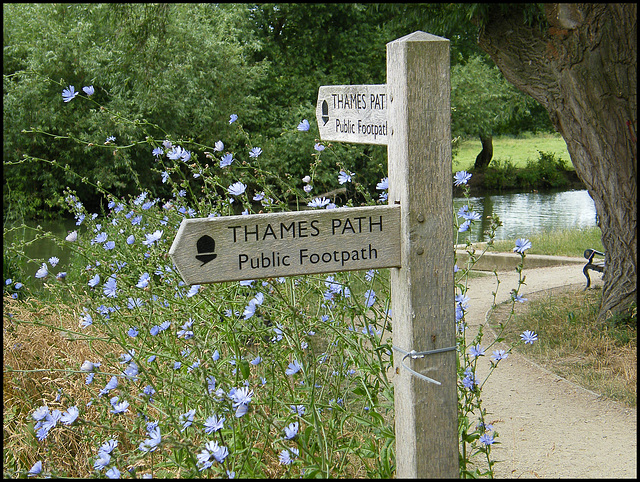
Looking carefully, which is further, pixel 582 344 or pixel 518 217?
pixel 518 217

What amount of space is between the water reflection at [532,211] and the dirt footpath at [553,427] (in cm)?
777

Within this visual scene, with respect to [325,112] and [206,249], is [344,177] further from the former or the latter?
[206,249]

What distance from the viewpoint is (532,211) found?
57.2ft

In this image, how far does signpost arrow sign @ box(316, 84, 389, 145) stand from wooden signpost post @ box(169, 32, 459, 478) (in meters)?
0.17

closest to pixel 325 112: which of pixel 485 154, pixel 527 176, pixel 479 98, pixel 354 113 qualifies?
pixel 354 113

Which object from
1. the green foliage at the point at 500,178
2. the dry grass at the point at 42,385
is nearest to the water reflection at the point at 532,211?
the green foliage at the point at 500,178

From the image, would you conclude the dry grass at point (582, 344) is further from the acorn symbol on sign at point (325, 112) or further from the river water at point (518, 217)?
the river water at point (518, 217)

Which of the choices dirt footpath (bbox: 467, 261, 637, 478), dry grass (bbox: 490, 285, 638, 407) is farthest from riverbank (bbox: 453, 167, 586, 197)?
dirt footpath (bbox: 467, 261, 637, 478)

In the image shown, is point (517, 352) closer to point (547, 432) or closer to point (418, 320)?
point (547, 432)

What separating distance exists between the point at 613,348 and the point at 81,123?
14439mm

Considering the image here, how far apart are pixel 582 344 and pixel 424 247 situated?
3.12 metres

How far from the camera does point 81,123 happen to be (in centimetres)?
1639

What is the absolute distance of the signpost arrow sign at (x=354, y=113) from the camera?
2.21 metres

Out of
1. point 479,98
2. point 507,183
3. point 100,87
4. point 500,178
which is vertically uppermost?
point 100,87
